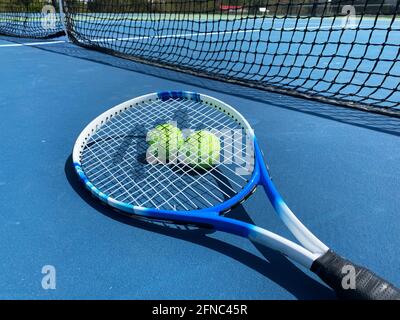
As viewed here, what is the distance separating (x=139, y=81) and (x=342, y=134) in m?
1.59

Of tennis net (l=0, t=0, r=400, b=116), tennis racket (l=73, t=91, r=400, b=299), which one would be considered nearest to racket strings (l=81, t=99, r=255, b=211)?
tennis racket (l=73, t=91, r=400, b=299)

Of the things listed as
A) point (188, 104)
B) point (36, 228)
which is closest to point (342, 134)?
point (188, 104)

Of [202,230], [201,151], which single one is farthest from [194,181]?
[202,230]

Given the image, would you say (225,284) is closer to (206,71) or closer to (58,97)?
(58,97)

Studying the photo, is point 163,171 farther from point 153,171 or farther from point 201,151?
point 201,151

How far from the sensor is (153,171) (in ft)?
4.68

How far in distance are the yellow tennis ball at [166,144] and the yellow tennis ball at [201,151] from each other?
0.04 m

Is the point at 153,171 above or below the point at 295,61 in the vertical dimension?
below

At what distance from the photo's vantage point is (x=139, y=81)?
273 cm

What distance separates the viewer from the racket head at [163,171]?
46.9 inches

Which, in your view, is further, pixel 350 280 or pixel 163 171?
pixel 163 171

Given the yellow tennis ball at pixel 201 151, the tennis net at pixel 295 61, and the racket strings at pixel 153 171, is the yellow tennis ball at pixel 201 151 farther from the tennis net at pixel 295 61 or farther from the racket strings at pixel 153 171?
the tennis net at pixel 295 61

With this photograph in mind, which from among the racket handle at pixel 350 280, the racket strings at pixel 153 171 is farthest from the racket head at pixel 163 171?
the racket handle at pixel 350 280

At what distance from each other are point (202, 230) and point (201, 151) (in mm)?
372
